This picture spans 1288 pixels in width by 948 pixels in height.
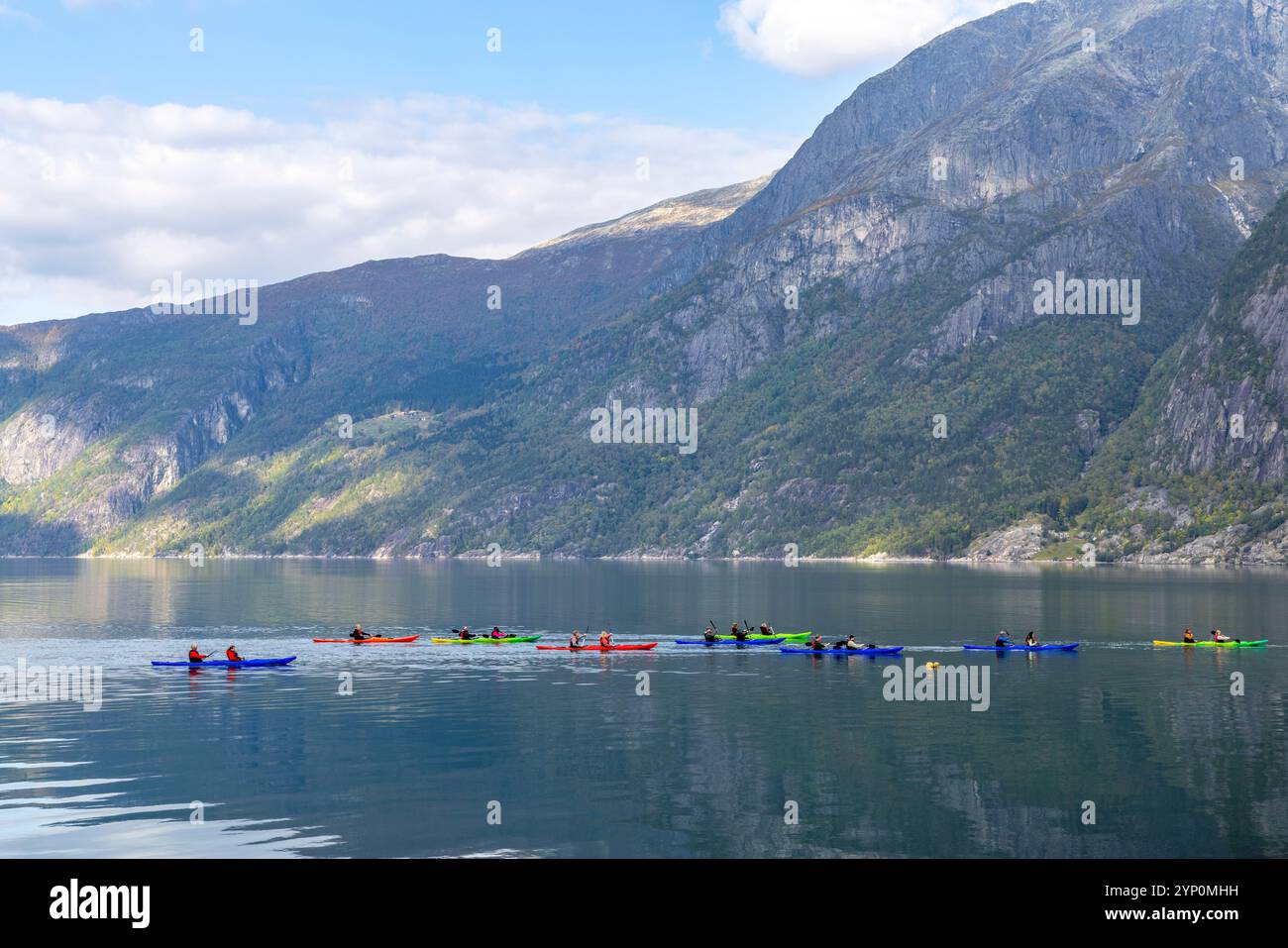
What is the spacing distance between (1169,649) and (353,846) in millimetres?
91138

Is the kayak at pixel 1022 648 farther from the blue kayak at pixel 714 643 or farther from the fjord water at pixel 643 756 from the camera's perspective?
the blue kayak at pixel 714 643

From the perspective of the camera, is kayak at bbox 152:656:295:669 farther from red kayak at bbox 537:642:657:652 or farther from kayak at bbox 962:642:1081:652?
kayak at bbox 962:642:1081:652

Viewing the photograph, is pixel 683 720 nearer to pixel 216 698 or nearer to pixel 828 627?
pixel 216 698

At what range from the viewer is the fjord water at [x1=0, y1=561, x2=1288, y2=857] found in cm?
5250

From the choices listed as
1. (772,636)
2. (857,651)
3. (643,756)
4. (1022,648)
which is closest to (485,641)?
(772,636)

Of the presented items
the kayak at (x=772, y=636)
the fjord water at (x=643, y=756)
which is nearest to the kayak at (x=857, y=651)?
the fjord water at (x=643, y=756)

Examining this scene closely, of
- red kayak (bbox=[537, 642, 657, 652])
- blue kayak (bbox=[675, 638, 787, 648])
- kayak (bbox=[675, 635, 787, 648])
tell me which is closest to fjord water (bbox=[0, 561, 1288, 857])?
red kayak (bbox=[537, 642, 657, 652])

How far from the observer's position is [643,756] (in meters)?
69.9

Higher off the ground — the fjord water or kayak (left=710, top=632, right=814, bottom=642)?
kayak (left=710, top=632, right=814, bottom=642)

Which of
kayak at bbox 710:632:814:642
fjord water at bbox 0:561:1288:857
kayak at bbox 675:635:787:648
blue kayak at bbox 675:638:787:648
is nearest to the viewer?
fjord water at bbox 0:561:1288:857

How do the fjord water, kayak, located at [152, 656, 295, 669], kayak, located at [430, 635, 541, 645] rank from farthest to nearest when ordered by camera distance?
1. kayak, located at [430, 635, 541, 645]
2. kayak, located at [152, 656, 295, 669]
3. the fjord water

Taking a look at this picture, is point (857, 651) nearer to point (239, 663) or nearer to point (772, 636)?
point (772, 636)

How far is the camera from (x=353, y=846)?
50844 mm

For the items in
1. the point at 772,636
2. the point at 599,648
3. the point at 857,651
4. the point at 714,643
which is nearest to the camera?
the point at 857,651
